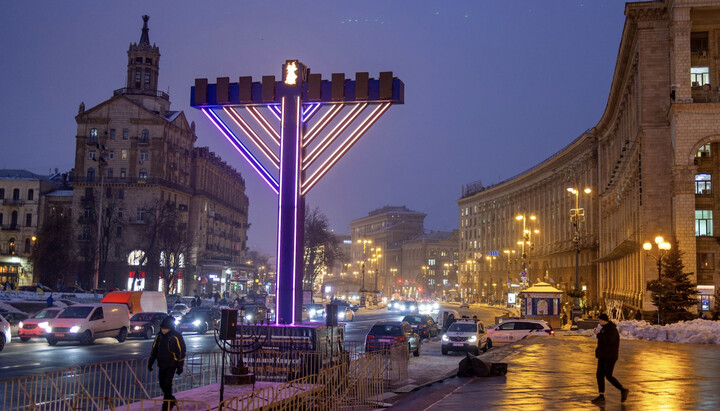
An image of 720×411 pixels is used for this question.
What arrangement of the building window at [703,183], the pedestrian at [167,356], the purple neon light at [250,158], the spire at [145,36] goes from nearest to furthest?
the pedestrian at [167,356], the purple neon light at [250,158], the building window at [703,183], the spire at [145,36]

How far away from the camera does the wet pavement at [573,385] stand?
14266 mm

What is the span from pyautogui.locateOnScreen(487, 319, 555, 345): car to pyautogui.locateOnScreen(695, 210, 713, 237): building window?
59.1 feet

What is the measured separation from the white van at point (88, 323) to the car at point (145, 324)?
1554 millimetres

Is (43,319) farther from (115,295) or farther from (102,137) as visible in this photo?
(102,137)

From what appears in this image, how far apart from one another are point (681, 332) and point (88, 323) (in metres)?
26.2

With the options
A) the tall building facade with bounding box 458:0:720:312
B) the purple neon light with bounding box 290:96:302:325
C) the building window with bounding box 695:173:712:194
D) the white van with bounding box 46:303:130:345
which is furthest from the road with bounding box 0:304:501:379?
the building window with bounding box 695:173:712:194

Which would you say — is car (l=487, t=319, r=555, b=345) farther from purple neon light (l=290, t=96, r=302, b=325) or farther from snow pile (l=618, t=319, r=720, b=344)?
purple neon light (l=290, t=96, r=302, b=325)

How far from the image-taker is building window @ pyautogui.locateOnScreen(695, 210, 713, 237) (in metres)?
47.8

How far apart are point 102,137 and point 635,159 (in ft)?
226

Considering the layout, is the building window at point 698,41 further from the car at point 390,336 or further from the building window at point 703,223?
the car at point 390,336

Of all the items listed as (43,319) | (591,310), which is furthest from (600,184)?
(43,319)

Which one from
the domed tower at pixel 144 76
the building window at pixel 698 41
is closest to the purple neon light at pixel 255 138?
the building window at pixel 698 41

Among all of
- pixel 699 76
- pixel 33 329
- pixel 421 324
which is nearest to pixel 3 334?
pixel 33 329

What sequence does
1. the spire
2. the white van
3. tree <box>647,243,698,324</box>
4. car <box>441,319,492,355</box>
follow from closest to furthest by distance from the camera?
car <box>441,319,492,355</box>, the white van, tree <box>647,243,698,324</box>, the spire
